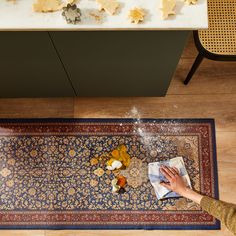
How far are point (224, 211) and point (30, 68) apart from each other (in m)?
1.09

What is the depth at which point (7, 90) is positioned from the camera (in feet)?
6.59

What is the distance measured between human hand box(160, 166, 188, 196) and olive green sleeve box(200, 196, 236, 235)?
0.26 m

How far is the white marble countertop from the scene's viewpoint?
130 centimetres

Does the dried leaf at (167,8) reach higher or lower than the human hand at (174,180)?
higher

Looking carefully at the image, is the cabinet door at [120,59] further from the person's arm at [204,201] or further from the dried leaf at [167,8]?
the person's arm at [204,201]

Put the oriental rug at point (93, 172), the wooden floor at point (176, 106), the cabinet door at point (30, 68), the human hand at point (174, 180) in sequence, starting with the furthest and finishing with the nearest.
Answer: the wooden floor at point (176, 106)
the oriental rug at point (93, 172)
the human hand at point (174, 180)
the cabinet door at point (30, 68)

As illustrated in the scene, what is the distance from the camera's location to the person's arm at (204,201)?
135cm

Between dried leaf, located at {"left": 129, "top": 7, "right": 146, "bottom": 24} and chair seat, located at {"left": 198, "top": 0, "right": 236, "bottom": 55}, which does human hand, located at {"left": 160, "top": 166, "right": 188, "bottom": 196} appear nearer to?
chair seat, located at {"left": 198, "top": 0, "right": 236, "bottom": 55}

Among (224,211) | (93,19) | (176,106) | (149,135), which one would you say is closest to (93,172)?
(149,135)

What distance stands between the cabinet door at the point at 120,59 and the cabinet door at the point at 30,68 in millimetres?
55

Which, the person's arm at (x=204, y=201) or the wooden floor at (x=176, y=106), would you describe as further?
the wooden floor at (x=176, y=106)

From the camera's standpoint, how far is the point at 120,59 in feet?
5.24

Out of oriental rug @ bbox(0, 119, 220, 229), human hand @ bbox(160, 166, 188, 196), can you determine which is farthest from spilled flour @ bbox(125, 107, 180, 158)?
human hand @ bbox(160, 166, 188, 196)

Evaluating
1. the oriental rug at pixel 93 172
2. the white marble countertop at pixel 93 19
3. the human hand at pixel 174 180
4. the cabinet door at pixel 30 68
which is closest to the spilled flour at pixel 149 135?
the oriental rug at pixel 93 172
